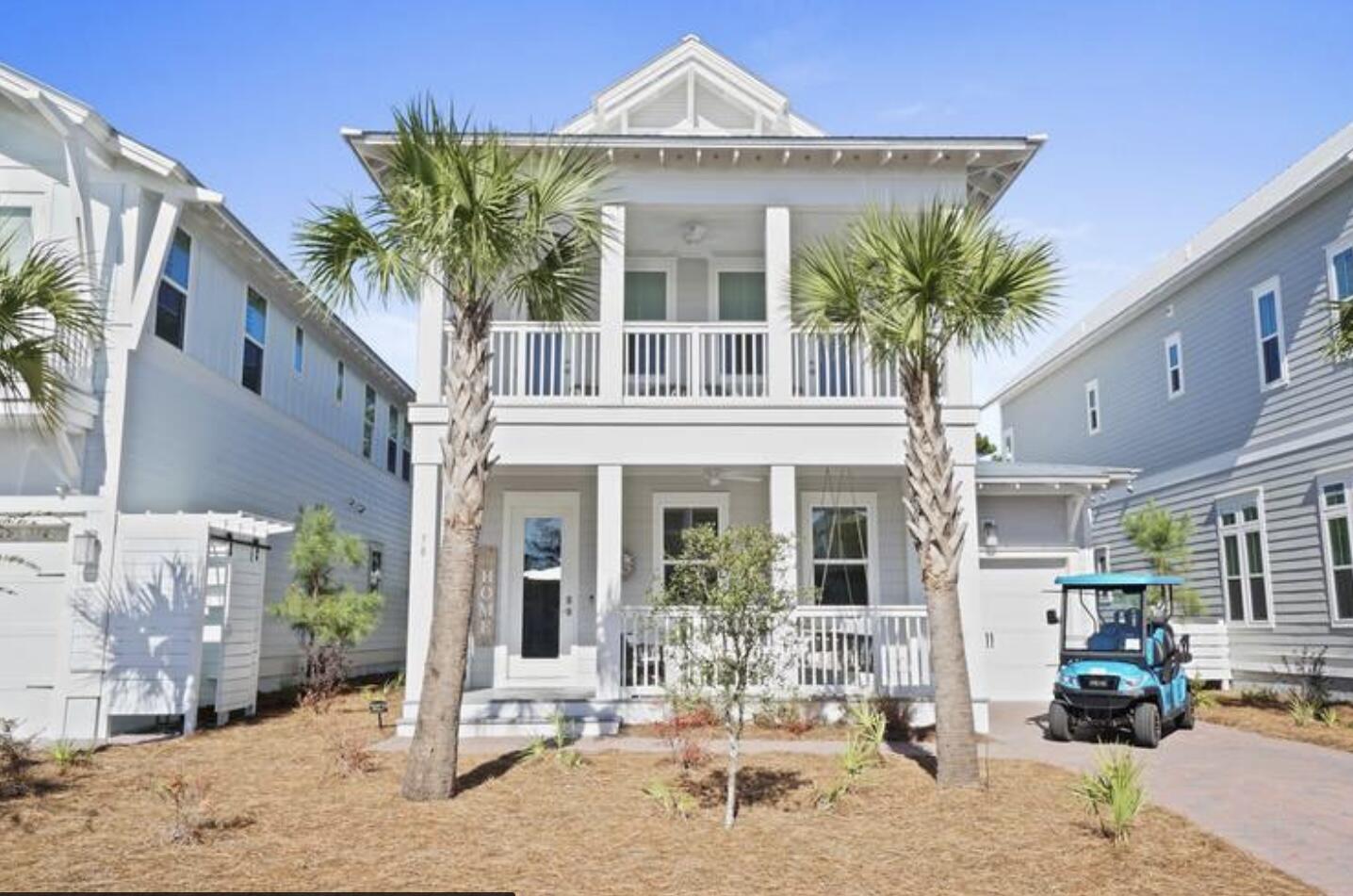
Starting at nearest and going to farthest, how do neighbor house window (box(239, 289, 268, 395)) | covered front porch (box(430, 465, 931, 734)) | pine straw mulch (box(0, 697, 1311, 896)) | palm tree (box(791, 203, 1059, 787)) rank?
pine straw mulch (box(0, 697, 1311, 896)) → palm tree (box(791, 203, 1059, 787)) → covered front porch (box(430, 465, 931, 734)) → neighbor house window (box(239, 289, 268, 395))

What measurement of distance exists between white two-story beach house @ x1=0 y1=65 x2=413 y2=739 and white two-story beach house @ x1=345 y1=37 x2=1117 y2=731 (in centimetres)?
290

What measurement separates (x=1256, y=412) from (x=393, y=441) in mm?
18822

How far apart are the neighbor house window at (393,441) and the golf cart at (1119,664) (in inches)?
647

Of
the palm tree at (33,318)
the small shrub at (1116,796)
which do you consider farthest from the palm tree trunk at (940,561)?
the palm tree at (33,318)

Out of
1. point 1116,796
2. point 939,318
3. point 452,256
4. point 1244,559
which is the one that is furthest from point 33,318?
point 1244,559

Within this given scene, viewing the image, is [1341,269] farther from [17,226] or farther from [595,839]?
[17,226]

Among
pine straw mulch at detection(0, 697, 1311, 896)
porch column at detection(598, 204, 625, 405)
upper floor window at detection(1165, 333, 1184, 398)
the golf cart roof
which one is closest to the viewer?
pine straw mulch at detection(0, 697, 1311, 896)

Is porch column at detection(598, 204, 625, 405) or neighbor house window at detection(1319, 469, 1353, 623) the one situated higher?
porch column at detection(598, 204, 625, 405)

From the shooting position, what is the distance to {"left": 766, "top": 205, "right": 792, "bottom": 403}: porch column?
39.5 ft

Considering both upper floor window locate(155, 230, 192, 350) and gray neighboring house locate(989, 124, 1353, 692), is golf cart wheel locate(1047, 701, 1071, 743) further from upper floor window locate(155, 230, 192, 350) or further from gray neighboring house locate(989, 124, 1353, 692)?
upper floor window locate(155, 230, 192, 350)

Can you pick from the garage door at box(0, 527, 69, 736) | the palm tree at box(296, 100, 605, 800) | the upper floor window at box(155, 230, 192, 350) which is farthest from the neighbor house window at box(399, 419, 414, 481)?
the palm tree at box(296, 100, 605, 800)

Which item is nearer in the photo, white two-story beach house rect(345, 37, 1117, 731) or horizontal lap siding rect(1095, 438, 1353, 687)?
white two-story beach house rect(345, 37, 1117, 731)

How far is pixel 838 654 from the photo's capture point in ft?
40.1

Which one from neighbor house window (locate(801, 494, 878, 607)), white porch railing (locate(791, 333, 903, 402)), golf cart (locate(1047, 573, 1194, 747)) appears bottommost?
golf cart (locate(1047, 573, 1194, 747))
